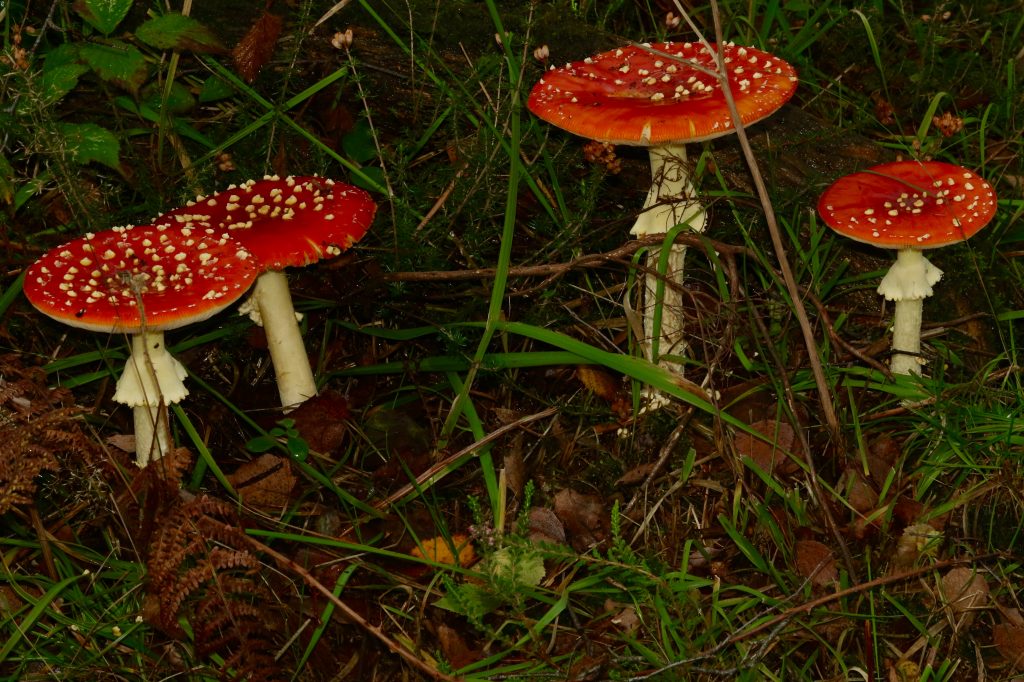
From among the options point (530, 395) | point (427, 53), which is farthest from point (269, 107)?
point (530, 395)

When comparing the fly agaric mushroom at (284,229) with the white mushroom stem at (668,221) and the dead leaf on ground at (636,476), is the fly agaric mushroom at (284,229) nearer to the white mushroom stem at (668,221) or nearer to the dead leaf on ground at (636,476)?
the white mushroom stem at (668,221)

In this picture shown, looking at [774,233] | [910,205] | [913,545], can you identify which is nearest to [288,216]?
[774,233]

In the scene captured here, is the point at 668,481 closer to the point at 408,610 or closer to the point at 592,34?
the point at 408,610

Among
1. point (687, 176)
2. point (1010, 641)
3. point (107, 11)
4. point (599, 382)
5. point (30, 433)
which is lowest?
point (1010, 641)

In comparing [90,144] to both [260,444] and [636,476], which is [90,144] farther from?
[636,476]

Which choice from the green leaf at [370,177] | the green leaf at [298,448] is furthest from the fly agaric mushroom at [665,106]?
the green leaf at [298,448]

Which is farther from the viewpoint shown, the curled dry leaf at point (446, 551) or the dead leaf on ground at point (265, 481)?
the dead leaf on ground at point (265, 481)
